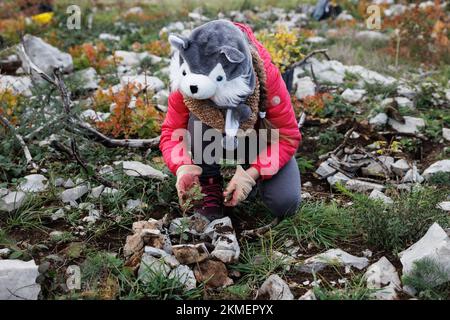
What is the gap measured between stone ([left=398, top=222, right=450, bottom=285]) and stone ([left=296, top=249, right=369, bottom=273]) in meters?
0.20

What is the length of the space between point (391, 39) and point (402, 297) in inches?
219

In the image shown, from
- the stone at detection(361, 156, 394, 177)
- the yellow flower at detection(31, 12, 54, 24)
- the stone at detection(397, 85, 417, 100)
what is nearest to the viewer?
the stone at detection(361, 156, 394, 177)

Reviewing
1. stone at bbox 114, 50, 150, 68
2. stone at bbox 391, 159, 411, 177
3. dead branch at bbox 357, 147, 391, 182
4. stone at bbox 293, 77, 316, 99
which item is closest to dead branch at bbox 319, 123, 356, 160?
dead branch at bbox 357, 147, 391, 182

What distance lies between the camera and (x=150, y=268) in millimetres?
2637

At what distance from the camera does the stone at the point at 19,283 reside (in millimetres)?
2521

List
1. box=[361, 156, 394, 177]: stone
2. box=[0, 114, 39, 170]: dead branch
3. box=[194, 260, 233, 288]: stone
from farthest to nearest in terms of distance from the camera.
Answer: box=[361, 156, 394, 177]: stone, box=[0, 114, 39, 170]: dead branch, box=[194, 260, 233, 288]: stone

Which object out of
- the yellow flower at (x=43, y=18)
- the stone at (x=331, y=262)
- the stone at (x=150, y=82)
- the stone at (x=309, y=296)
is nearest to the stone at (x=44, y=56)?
the stone at (x=150, y=82)

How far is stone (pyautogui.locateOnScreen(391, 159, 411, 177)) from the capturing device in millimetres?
3973

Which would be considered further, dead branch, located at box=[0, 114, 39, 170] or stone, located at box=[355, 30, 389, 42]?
stone, located at box=[355, 30, 389, 42]

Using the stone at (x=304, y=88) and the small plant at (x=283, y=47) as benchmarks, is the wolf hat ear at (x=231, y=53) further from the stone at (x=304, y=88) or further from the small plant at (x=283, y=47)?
the stone at (x=304, y=88)

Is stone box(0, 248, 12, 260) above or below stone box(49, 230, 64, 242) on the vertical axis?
above

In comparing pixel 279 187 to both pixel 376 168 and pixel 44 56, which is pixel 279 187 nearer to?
pixel 376 168

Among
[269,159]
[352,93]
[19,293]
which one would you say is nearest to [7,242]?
[19,293]

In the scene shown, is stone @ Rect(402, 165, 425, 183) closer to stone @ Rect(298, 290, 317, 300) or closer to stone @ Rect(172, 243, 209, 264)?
stone @ Rect(298, 290, 317, 300)
